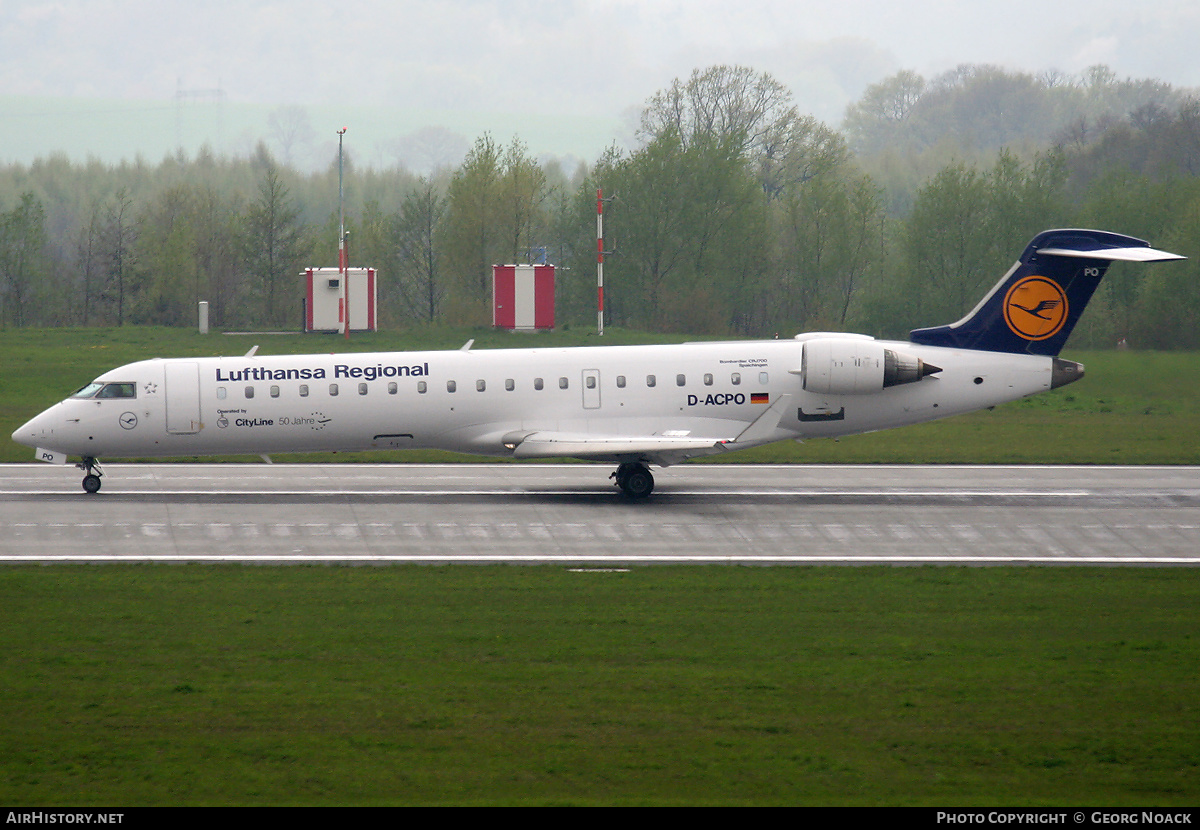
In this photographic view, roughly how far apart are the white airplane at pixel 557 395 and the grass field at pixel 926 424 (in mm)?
6486

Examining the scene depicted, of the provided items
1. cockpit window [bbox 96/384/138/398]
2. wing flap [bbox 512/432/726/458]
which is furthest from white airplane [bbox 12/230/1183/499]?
wing flap [bbox 512/432/726/458]

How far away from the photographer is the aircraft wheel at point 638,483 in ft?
92.9

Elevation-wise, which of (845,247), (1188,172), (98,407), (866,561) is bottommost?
(866,561)

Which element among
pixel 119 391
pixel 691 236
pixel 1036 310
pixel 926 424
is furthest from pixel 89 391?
pixel 691 236

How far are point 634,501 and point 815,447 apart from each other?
1155cm

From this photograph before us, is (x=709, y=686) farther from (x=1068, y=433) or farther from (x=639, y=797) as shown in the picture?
(x=1068, y=433)

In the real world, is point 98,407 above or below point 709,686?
above

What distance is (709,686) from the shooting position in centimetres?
1413

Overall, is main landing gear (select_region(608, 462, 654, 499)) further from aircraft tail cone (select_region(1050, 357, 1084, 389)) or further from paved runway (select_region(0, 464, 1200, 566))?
aircraft tail cone (select_region(1050, 357, 1084, 389))

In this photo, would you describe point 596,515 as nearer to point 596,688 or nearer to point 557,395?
point 557,395

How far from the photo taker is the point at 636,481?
1116 inches

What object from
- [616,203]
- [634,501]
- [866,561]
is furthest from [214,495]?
[616,203]

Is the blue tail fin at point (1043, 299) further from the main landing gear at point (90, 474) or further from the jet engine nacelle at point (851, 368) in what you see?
the main landing gear at point (90, 474)

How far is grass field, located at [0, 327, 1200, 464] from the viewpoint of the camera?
36062mm
